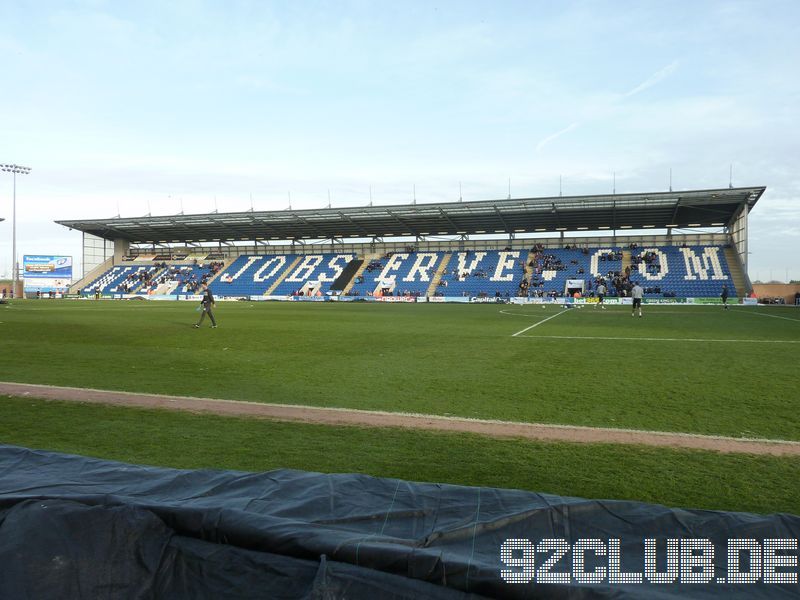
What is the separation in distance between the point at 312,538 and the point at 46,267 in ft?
227

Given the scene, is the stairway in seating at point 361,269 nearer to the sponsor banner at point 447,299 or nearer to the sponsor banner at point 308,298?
the sponsor banner at point 308,298

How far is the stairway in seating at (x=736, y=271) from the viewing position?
135 ft

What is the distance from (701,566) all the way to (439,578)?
130 centimetres

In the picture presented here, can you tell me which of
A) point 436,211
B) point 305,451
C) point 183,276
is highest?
point 436,211

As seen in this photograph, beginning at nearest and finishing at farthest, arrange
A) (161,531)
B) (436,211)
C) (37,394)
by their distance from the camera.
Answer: (161,531) → (37,394) → (436,211)

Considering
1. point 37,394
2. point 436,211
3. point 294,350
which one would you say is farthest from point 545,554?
point 436,211

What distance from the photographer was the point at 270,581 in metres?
2.47

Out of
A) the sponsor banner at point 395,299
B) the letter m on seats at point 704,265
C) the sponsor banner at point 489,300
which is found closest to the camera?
the letter m on seats at point 704,265

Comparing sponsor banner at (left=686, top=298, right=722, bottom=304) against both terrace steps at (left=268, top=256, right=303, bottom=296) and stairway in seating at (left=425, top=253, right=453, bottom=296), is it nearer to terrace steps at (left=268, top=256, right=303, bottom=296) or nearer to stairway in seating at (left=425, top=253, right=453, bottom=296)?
stairway in seating at (left=425, top=253, right=453, bottom=296)

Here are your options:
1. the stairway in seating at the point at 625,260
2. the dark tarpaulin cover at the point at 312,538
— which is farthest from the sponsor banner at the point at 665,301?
the dark tarpaulin cover at the point at 312,538

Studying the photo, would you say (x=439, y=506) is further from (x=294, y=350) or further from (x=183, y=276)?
(x=183, y=276)

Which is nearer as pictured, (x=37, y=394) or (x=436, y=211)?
(x=37, y=394)

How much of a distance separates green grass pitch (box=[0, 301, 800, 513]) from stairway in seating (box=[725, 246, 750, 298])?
95.4ft

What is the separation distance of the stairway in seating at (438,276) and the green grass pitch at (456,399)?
3448 centimetres
